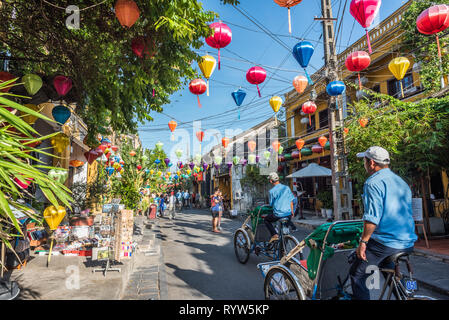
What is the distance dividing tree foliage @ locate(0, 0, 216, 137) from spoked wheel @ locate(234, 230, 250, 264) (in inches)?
146

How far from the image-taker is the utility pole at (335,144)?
888 cm

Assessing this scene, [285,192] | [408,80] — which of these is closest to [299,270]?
[285,192]

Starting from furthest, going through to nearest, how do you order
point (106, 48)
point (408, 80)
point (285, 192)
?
point (408, 80), point (106, 48), point (285, 192)

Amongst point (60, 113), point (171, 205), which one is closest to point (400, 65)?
point (60, 113)

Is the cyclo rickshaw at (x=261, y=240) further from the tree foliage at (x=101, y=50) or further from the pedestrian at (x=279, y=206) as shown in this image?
the tree foliage at (x=101, y=50)

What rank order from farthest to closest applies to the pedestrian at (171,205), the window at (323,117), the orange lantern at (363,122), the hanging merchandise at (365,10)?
the pedestrian at (171,205) → the window at (323,117) → the orange lantern at (363,122) → the hanging merchandise at (365,10)

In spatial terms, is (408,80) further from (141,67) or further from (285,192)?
(141,67)

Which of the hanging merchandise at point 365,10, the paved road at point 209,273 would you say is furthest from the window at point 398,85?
the paved road at point 209,273

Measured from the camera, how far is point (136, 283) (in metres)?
4.78

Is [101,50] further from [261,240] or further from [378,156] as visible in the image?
[378,156]

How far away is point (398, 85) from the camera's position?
12.7 m

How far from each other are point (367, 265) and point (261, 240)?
322cm

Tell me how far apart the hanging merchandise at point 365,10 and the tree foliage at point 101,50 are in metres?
2.64
